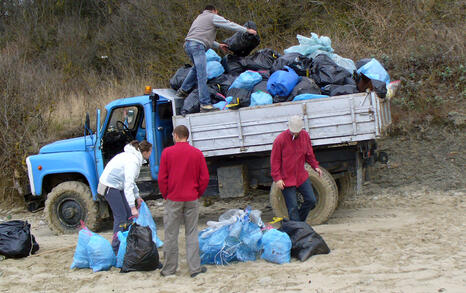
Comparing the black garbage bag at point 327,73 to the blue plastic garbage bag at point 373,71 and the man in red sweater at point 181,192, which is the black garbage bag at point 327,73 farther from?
the man in red sweater at point 181,192

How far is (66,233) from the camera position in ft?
25.0

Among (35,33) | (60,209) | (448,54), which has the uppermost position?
(35,33)

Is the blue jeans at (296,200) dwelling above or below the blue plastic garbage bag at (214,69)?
below

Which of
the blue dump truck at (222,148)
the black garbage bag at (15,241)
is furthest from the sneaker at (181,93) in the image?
the black garbage bag at (15,241)

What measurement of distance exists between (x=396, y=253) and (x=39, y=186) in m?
5.54

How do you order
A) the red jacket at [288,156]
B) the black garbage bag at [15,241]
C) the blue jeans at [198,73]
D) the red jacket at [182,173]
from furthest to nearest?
the blue jeans at [198,73]
the black garbage bag at [15,241]
the red jacket at [288,156]
the red jacket at [182,173]

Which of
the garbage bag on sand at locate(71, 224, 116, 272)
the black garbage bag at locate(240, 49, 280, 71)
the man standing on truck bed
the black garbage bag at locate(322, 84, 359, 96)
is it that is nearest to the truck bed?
the black garbage bag at locate(322, 84, 359, 96)

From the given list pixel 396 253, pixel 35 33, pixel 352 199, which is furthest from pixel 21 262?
pixel 35 33

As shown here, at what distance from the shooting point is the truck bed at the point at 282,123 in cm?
628

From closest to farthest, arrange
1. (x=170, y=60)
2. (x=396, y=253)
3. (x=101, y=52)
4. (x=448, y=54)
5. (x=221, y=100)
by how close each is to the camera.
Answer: (x=396, y=253) → (x=221, y=100) → (x=448, y=54) → (x=170, y=60) → (x=101, y=52)

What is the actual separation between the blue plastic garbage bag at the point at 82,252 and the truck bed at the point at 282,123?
2.14 meters

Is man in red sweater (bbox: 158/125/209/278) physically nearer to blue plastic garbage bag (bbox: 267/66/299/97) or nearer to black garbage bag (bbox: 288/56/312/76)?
blue plastic garbage bag (bbox: 267/66/299/97)

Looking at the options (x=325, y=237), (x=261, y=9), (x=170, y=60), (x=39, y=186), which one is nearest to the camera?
(x=325, y=237)

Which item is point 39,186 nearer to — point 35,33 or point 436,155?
point 436,155
